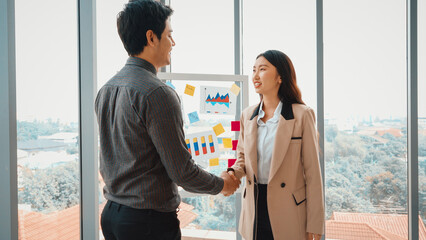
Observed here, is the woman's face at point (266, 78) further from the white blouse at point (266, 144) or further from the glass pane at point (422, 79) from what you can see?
the glass pane at point (422, 79)

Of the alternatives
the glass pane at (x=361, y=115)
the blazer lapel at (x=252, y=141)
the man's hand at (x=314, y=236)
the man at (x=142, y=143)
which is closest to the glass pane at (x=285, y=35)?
the glass pane at (x=361, y=115)

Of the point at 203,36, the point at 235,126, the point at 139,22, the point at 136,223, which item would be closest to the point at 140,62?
the point at 139,22

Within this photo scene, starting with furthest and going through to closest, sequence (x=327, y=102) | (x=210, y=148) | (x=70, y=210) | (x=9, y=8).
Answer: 1. (x=327, y=102)
2. (x=210, y=148)
3. (x=70, y=210)
4. (x=9, y=8)

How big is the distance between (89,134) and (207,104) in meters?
1.00

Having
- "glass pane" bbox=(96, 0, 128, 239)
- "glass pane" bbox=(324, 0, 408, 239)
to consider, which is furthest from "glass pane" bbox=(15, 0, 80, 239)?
"glass pane" bbox=(324, 0, 408, 239)

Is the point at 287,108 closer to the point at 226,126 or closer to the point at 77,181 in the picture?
the point at 226,126

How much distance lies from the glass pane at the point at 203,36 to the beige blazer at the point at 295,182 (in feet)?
4.39

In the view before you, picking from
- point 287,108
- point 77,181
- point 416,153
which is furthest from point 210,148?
point 416,153

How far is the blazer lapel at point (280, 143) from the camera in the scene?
4.95 feet

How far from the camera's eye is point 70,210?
2.10 metres

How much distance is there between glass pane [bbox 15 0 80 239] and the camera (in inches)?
67.1

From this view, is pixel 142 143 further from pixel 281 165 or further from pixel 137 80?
pixel 281 165

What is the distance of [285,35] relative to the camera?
8.83 ft

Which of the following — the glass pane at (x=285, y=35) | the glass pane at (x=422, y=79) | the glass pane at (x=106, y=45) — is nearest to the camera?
the glass pane at (x=106, y=45)
